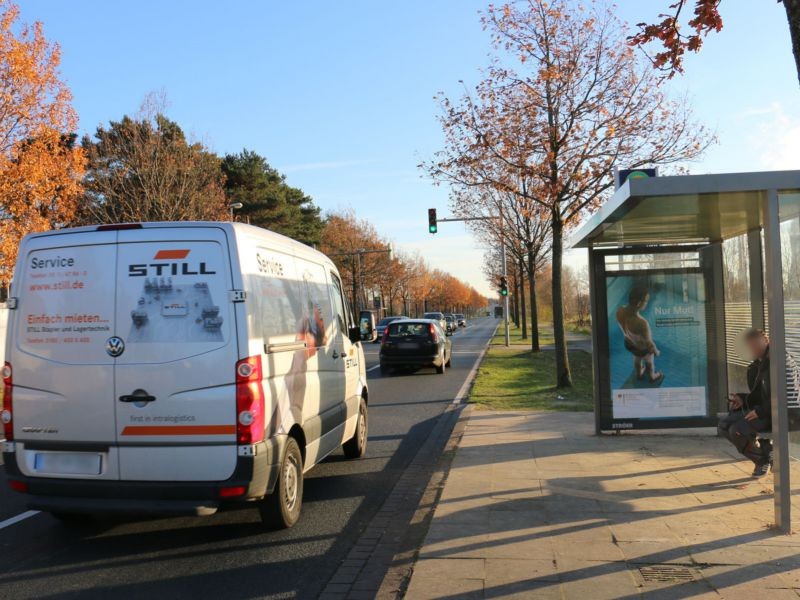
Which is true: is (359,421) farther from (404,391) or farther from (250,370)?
(404,391)

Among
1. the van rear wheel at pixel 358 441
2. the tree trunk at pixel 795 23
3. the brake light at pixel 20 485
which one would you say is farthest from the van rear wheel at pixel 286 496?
the tree trunk at pixel 795 23

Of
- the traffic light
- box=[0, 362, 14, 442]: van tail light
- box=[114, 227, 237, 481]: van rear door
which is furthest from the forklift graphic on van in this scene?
the traffic light

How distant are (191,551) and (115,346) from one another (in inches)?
63.7

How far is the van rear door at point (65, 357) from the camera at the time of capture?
5105mm

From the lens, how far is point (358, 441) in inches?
340

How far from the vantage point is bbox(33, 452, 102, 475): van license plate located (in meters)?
5.12

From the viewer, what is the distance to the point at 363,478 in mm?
7734

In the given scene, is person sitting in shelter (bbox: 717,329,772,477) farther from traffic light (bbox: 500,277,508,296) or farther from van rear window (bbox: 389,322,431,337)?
traffic light (bbox: 500,277,508,296)

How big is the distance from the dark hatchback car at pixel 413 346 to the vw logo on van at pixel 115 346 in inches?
623

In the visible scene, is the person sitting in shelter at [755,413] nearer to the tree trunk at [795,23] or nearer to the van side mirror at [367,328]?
the tree trunk at [795,23]

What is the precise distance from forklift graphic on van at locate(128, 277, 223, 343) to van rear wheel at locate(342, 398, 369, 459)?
3.78 meters

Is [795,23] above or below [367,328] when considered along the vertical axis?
above

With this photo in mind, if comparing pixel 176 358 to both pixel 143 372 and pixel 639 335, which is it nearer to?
pixel 143 372

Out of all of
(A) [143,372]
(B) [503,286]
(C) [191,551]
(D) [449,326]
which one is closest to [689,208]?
(A) [143,372]
